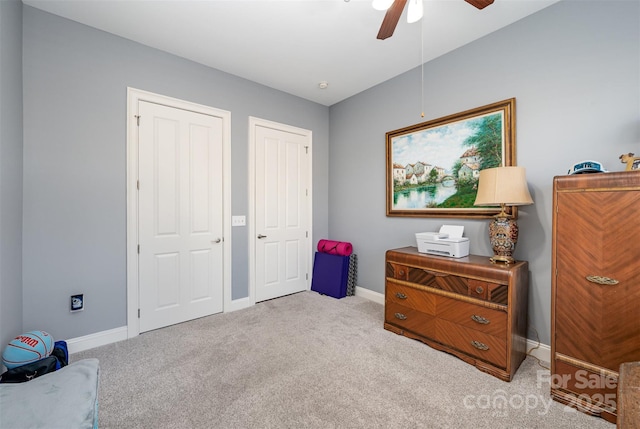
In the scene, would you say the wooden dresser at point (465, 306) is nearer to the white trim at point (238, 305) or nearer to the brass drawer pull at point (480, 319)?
the brass drawer pull at point (480, 319)

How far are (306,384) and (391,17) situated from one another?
96.5 inches

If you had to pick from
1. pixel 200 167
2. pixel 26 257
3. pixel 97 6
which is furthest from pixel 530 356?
pixel 97 6

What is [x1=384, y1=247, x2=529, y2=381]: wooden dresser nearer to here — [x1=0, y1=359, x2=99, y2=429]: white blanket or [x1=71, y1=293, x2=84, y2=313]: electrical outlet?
[x1=0, y1=359, x2=99, y2=429]: white blanket

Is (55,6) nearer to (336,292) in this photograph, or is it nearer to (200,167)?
(200,167)

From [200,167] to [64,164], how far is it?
1.08 metres

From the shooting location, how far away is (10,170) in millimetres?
1760

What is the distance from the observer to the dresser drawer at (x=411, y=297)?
2.26m

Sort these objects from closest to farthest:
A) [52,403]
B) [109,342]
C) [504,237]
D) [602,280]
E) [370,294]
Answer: [52,403] → [602,280] → [504,237] → [109,342] → [370,294]

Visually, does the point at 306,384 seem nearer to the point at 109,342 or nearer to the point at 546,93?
the point at 109,342

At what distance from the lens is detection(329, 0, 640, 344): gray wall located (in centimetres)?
180

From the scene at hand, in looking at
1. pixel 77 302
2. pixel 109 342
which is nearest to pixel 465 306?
pixel 109 342

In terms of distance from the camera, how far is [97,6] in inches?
80.9

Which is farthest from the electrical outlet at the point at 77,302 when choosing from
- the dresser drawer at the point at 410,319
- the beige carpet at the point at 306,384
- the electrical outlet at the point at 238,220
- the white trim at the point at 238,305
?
the dresser drawer at the point at 410,319

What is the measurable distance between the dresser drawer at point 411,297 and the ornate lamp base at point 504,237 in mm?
613
